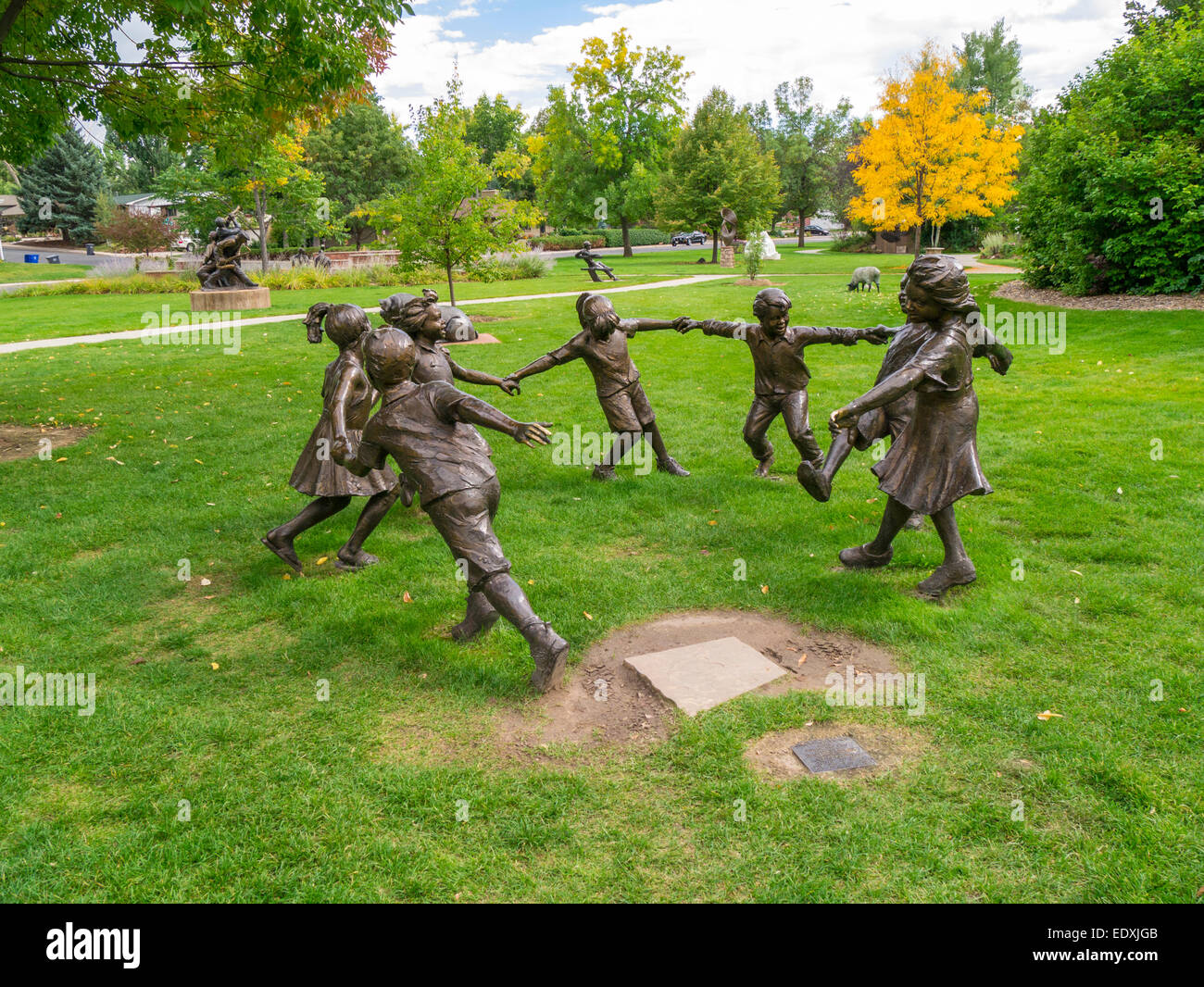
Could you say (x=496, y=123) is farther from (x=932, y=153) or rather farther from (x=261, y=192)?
(x=932, y=153)

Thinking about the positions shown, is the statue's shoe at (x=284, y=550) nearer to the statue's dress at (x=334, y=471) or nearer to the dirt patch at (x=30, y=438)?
the statue's dress at (x=334, y=471)

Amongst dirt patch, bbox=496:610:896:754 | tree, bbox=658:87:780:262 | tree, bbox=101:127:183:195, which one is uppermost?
tree, bbox=101:127:183:195

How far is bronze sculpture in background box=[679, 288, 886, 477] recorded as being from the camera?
689cm

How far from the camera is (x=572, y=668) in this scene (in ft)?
15.0

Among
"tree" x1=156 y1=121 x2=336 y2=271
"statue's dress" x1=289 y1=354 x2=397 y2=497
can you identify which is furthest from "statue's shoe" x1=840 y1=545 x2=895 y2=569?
"tree" x1=156 y1=121 x2=336 y2=271

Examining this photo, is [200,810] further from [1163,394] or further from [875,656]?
[1163,394]

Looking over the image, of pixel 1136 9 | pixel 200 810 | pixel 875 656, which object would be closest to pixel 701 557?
pixel 875 656

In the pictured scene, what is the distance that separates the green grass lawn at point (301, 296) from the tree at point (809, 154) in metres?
19.4

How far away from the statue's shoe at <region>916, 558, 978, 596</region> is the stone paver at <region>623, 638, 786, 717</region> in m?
1.37

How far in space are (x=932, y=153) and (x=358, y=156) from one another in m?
39.9

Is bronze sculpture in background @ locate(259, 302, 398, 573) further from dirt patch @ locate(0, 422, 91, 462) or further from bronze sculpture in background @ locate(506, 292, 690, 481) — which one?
dirt patch @ locate(0, 422, 91, 462)

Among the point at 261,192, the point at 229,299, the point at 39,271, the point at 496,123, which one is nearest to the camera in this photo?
the point at 229,299

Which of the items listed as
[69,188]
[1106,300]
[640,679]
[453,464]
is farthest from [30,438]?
[69,188]
